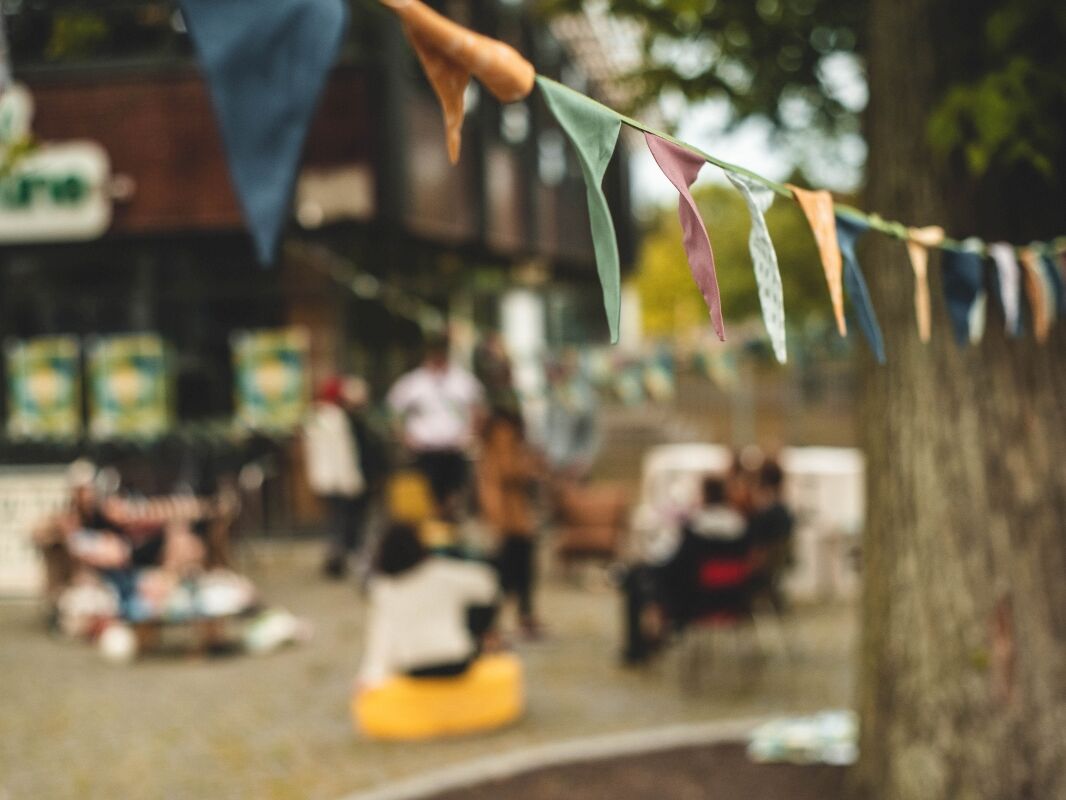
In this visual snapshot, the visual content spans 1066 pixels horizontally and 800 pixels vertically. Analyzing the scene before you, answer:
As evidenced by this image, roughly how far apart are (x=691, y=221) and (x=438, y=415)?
9870mm

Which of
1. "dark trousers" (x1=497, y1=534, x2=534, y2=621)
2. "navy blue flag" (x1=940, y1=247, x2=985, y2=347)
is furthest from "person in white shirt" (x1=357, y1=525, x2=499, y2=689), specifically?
"navy blue flag" (x1=940, y1=247, x2=985, y2=347)

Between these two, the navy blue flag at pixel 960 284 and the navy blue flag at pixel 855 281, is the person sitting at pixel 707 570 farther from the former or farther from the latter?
the navy blue flag at pixel 855 281

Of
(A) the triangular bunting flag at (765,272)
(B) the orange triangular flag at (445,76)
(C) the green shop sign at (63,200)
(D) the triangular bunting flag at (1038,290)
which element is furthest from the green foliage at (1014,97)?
(C) the green shop sign at (63,200)


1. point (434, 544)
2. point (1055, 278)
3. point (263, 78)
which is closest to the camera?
point (263, 78)

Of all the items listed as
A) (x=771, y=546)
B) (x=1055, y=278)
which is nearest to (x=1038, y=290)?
(x=1055, y=278)

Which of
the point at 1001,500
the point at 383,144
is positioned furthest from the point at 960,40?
the point at 383,144

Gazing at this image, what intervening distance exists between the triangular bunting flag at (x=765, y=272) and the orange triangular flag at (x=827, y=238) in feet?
0.59

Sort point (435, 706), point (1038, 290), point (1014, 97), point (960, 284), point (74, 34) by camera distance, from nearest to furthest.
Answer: point (960, 284) → point (1014, 97) → point (1038, 290) → point (74, 34) → point (435, 706)

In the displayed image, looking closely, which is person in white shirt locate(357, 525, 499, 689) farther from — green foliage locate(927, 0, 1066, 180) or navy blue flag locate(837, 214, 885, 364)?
navy blue flag locate(837, 214, 885, 364)

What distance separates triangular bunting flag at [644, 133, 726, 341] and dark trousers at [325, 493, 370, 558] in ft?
35.0

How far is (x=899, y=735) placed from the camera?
555 centimetres

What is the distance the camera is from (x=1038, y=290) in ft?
16.3

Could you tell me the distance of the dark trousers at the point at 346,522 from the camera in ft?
43.8

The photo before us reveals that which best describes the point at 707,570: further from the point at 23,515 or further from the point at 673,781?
the point at 23,515
